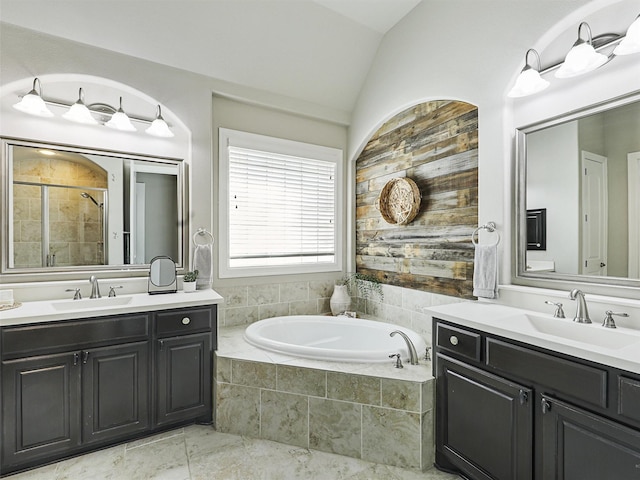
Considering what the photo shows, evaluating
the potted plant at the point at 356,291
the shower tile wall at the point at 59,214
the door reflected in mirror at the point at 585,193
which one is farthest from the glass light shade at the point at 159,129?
the door reflected in mirror at the point at 585,193

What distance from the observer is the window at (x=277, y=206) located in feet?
10.4

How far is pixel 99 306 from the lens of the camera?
2.19m

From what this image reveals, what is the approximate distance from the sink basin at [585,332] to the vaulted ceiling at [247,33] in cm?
269

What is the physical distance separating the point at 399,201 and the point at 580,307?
165 cm

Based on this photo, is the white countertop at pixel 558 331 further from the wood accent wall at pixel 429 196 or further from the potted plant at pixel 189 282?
the potted plant at pixel 189 282

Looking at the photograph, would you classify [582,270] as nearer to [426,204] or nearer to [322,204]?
[426,204]

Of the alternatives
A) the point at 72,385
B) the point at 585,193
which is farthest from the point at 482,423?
the point at 72,385

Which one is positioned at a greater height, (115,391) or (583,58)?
(583,58)

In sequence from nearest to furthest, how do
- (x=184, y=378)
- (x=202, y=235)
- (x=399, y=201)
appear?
(x=184, y=378) → (x=202, y=235) → (x=399, y=201)

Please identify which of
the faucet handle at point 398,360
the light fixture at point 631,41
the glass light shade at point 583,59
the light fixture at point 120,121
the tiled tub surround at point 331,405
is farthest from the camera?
the light fixture at point 120,121

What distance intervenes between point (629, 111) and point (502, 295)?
1.20m

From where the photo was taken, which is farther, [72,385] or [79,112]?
[79,112]

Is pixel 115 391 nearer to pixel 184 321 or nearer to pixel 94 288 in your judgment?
pixel 184 321

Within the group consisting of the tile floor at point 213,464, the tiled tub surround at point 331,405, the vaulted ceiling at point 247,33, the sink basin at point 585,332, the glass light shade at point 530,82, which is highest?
the vaulted ceiling at point 247,33
